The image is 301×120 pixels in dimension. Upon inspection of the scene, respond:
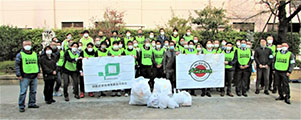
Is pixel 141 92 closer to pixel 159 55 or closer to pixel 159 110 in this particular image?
pixel 159 110

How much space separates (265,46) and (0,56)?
13.2 m

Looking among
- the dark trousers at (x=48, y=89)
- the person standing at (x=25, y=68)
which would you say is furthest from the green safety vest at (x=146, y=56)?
the person standing at (x=25, y=68)

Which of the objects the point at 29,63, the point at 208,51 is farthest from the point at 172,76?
the point at 29,63

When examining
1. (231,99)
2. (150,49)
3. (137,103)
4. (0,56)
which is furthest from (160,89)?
(0,56)

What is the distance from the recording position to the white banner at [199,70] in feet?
23.4

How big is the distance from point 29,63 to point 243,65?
6146mm

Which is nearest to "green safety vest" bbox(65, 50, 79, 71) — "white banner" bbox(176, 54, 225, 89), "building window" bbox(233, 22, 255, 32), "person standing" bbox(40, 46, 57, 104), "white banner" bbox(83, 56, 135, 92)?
"white banner" bbox(83, 56, 135, 92)

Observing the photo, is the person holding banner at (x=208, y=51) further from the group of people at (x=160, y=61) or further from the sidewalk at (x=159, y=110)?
the sidewalk at (x=159, y=110)

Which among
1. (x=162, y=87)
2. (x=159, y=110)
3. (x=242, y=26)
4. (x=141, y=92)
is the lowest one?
(x=159, y=110)

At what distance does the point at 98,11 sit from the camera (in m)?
16.0

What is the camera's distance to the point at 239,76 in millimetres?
7285

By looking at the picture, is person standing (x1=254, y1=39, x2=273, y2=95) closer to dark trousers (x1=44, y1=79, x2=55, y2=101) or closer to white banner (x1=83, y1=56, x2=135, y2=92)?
white banner (x1=83, y1=56, x2=135, y2=92)

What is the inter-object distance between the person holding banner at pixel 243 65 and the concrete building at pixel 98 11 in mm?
9096

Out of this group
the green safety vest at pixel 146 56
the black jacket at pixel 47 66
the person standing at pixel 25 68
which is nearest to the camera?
the person standing at pixel 25 68
